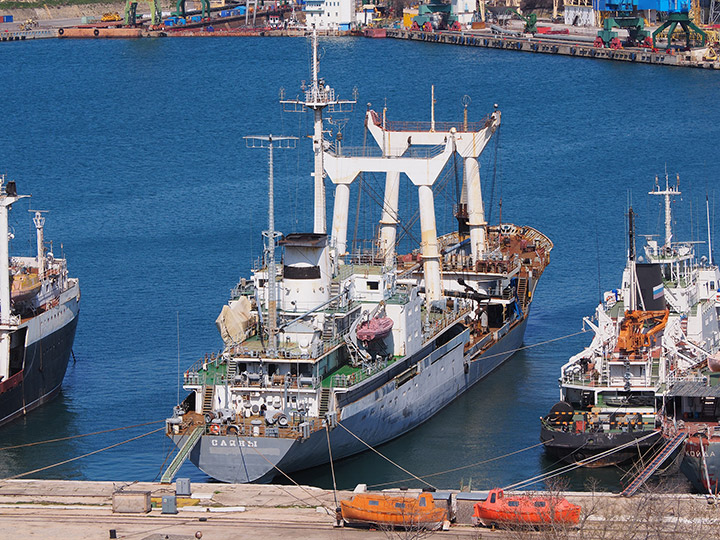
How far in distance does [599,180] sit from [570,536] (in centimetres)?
6562

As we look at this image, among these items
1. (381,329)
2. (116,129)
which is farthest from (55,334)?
(116,129)

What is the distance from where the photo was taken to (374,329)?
54.8 metres

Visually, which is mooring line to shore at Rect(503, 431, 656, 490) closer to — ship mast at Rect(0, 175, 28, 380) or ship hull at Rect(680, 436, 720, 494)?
ship hull at Rect(680, 436, 720, 494)

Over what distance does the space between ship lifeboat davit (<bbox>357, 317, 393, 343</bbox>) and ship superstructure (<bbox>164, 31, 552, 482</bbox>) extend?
0.05 metres

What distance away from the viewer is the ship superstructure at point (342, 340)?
50781 mm

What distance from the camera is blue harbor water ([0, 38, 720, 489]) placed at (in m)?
58.4

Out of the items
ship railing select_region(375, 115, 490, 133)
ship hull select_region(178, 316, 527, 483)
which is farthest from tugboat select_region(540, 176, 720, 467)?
ship railing select_region(375, 115, 490, 133)

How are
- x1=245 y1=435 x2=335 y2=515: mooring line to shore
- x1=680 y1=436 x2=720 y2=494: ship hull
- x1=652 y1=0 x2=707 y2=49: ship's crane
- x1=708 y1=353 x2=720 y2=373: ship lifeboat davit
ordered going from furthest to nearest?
x1=652 y1=0 x2=707 y2=49: ship's crane
x1=708 y1=353 x2=720 y2=373: ship lifeboat davit
x1=680 y1=436 x2=720 y2=494: ship hull
x1=245 y1=435 x2=335 y2=515: mooring line to shore

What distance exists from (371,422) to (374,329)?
3.14 meters

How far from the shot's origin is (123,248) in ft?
281

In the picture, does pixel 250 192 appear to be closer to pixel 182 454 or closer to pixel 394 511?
pixel 182 454

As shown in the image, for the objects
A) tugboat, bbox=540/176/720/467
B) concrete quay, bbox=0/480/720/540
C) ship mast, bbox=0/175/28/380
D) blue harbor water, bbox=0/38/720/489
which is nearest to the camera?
concrete quay, bbox=0/480/720/540

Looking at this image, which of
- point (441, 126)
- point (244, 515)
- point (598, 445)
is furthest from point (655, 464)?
point (441, 126)

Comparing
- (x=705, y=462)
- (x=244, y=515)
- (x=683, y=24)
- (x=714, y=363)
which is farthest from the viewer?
(x=683, y=24)
